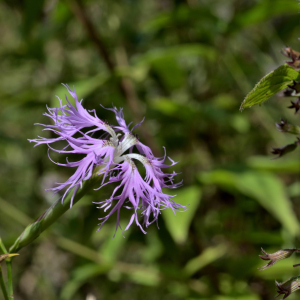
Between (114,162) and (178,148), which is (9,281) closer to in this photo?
(114,162)

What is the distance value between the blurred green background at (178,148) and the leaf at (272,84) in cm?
64

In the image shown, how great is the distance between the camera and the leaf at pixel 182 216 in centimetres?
104

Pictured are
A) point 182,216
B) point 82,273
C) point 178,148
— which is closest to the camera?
point 182,216

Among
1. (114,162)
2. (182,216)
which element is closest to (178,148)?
(182,216)

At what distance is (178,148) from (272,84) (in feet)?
4.11

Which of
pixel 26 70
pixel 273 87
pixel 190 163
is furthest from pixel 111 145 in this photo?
pixel 26 70

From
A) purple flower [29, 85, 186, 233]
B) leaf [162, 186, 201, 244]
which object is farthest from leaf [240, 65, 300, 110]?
leaf [162, 186, 201, 244]

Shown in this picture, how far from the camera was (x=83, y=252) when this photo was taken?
1.31 meters

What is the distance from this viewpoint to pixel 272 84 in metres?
0.47

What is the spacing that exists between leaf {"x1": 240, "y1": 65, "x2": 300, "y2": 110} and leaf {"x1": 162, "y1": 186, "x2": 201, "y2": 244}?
0.61 metres

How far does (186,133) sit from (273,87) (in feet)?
3.62

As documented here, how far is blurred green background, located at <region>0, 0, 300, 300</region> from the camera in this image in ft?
4.11

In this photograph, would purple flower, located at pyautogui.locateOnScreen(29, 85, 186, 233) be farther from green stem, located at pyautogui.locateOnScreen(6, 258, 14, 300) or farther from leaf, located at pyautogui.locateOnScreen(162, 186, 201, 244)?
leaf, located at pyautogui.locateOnScreen(162, 186, 201, 244)

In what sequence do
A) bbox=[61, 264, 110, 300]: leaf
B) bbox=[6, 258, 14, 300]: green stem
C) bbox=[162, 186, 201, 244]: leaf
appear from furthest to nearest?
bbox=[61, 264, 110, 300]: leaf, bbox=[162, 186, 201, 244]: leaf, bbox=[6, 258, 14, 300]: green stem
